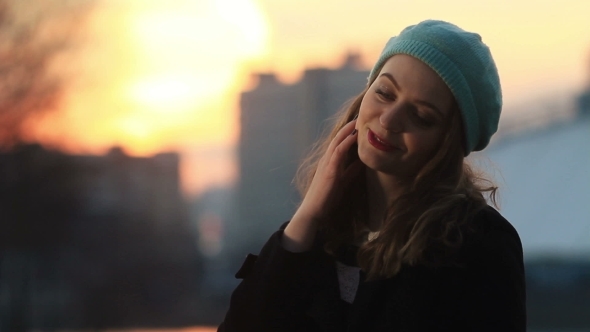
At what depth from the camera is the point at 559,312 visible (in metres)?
22.6

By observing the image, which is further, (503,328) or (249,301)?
(249,301)

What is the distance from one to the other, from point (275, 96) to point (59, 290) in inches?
999

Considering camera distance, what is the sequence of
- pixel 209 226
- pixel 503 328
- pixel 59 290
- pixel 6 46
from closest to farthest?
1. pixel 503 328
2. pixel 6 46
3. pixel 59 290
4. pixel 209 226

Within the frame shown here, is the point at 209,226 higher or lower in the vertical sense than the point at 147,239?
higher

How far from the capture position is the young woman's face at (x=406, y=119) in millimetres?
1577

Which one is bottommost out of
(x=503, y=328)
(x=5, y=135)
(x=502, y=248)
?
(x=503, y=328)

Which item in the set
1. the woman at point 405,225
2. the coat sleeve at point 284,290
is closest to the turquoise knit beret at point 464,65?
the woman at point 405,225

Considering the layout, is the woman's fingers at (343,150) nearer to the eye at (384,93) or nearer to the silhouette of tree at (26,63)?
the eye at (384,93)

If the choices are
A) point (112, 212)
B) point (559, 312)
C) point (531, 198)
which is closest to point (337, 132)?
point (112, 212)

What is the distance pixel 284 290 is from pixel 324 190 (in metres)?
0.20

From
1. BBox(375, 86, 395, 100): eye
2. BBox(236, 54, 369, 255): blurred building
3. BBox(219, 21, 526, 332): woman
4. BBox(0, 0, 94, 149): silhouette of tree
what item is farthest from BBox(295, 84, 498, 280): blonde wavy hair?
BBox(236, 54, 369, 255): blurred building

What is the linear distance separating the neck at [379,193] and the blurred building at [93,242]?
9.55 m

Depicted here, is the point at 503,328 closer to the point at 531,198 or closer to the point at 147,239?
the point at 147,239

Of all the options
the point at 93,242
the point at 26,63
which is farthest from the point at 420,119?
the point at 93,242
